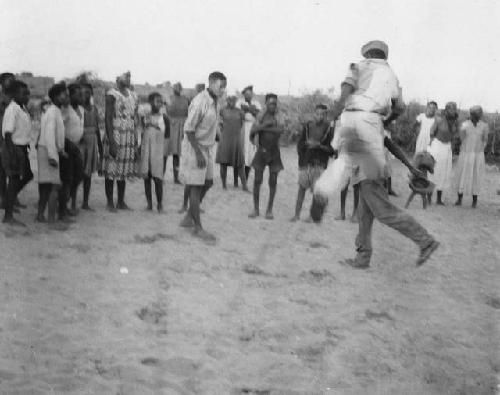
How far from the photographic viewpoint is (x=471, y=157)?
11.5 meters

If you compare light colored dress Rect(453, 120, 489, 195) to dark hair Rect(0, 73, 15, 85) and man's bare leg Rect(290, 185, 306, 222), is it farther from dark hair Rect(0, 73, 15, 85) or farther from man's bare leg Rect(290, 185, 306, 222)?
dark hair Rect(0, 73, 15, 85)

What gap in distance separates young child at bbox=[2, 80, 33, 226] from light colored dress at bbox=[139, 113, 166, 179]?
4.96ft

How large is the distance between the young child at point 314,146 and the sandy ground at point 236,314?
853 millimetres

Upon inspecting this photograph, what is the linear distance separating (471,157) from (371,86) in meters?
6.56

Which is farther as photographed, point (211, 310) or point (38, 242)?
point (38, 242)

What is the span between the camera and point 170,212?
840 cm

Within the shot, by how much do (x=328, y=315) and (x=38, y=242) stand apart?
10.2ft

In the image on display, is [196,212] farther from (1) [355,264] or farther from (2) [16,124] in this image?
(2) [16,124]

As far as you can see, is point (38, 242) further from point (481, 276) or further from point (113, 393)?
point (481, 276)

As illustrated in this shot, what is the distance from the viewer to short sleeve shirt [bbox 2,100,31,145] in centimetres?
677

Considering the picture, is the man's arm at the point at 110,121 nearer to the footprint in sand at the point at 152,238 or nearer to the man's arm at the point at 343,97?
the footprint in sand at the point at 152,238

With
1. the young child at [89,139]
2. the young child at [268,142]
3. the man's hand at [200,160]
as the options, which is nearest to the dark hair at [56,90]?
the young child at [89,139]

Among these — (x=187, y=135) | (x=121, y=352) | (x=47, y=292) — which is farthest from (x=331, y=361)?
(x=187, y=135)

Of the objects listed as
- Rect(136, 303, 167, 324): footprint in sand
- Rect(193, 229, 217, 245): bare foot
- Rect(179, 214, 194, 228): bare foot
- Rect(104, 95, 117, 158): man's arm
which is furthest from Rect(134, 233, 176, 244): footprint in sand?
Rect(136, 303, 167, 324): footprint in sand
